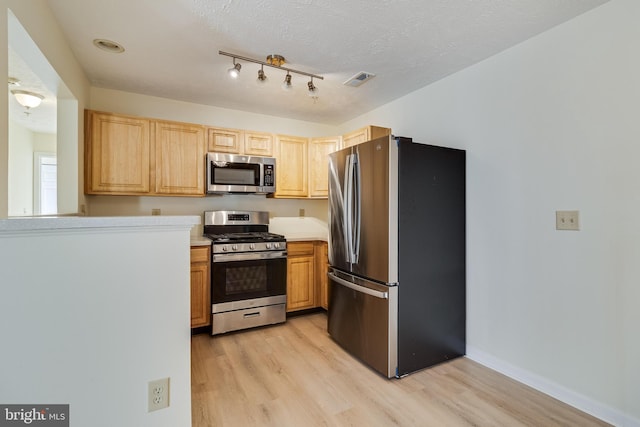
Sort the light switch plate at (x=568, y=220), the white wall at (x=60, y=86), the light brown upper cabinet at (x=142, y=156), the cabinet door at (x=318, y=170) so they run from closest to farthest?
the white wall at (x=60, y=86)
the light switch plate at (x=568, y=220)
the light brown upper cabinet at (x=142, y=156)
the cabinet door at (x=318, y=170)

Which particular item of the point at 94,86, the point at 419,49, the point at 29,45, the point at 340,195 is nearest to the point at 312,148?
the point at 340,195

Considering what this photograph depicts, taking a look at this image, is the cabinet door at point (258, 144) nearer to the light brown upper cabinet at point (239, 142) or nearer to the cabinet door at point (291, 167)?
the light brown upper cabinet at point (239, 142)

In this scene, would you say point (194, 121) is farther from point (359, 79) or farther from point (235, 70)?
point (359, 79)

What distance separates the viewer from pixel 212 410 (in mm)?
1830

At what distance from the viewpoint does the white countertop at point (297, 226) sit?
3938mm

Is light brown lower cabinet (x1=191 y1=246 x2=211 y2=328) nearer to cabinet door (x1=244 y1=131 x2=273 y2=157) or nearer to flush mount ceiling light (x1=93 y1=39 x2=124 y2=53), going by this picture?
cabinet door (x1=244 y1=131 x2=273 y2=157)

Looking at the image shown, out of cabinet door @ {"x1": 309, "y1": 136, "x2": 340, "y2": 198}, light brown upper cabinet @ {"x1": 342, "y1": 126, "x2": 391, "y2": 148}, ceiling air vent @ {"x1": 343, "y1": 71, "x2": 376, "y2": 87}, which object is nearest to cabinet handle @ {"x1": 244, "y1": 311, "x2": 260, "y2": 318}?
cabinet door @ {"x1": 309, "y1": 136, "x2": 340, "y2": 198}

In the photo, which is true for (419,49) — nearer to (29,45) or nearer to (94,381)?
(29,45)

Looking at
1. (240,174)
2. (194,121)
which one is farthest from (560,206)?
(194,121)

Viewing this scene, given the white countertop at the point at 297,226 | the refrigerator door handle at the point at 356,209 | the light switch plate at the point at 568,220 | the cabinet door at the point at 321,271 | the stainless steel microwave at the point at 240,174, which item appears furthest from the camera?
the white countertop at the point at 297,226

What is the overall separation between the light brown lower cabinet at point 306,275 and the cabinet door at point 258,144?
44.4 inches

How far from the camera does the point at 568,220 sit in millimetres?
Result: 1920

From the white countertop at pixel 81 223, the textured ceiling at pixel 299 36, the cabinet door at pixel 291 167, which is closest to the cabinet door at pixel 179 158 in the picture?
the textured ceiling at pixel 299 36

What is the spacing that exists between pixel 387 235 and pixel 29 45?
2.38 m
